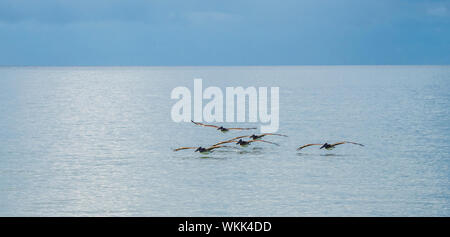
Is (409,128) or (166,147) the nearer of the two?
(166,147)

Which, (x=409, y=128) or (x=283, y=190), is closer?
(x=283, y=190)

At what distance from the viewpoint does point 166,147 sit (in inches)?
1529

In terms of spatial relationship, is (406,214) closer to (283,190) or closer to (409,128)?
(283,190)

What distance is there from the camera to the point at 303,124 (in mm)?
53438
